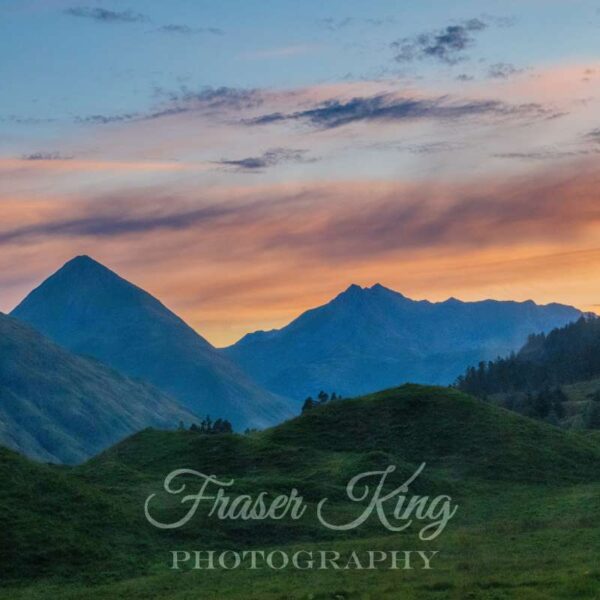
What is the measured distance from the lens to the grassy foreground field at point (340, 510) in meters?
39.8

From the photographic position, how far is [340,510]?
70812 mm

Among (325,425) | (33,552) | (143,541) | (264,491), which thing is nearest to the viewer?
(33,552)

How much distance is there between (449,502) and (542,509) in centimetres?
1036

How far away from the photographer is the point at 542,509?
222ft

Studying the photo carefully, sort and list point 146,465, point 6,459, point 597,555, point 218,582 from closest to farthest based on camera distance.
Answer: point 597,555
point 218,582
point 6,459
point 146,465

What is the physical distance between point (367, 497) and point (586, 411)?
118 meters

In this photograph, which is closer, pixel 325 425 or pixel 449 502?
pixel 449 502

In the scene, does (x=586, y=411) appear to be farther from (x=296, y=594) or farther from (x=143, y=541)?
(x=296, y=594)

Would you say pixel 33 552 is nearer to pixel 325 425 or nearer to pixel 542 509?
pixel 542 509

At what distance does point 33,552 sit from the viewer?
177ft

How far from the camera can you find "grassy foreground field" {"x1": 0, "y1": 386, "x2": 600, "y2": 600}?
3981cm

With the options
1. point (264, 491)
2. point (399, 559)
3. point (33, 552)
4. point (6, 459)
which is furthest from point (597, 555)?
point (6, 459)

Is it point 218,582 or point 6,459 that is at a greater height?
point 6,459

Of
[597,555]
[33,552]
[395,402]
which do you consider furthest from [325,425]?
[597,555]
